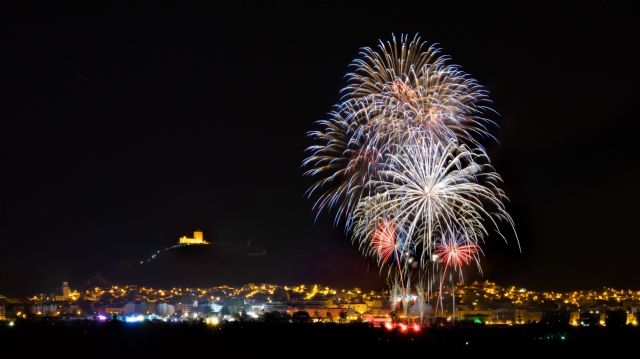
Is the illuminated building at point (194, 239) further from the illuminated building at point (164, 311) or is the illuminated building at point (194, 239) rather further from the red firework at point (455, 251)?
the red firework at point (455, 251)

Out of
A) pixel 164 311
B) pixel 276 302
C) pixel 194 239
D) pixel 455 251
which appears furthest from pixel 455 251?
pixel 194 239

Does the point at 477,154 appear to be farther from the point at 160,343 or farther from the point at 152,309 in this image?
the point at 152,309

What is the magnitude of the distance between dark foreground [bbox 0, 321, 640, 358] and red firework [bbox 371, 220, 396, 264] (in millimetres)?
5701

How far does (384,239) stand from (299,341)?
10.4 m

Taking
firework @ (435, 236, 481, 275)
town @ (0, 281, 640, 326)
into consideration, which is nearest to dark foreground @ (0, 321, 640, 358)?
firework @ (435, 236, 481, 275)

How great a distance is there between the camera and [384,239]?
4231 centimetres

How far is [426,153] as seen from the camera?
3706 cm

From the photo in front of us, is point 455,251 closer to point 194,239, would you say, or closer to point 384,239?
point 384,239

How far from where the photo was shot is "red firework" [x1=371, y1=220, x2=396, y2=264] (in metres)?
41.4

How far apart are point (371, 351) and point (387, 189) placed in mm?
11252

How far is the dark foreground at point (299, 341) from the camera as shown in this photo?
29.9 metres

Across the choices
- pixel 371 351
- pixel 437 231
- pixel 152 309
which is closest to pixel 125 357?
pixel 371 351

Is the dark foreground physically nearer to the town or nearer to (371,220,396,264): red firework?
(371,220,396,264): red firework

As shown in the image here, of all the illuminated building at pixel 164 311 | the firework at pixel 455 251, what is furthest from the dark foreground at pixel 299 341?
the illuminated building at pixel 164 311
